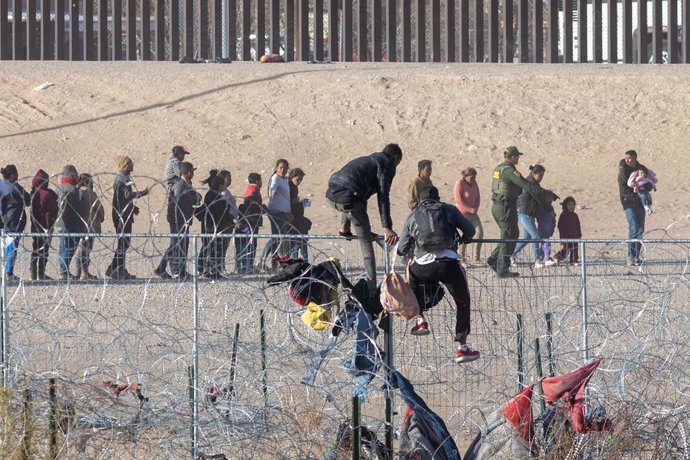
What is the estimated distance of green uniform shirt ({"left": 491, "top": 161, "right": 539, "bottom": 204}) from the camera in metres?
17.6

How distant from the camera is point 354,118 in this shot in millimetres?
26672

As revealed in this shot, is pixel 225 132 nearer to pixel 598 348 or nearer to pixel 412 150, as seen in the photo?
pixel 412 150

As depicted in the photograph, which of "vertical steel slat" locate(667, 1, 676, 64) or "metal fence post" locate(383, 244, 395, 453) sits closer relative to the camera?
"metal fence post" locate(383, 244, 395, 453)

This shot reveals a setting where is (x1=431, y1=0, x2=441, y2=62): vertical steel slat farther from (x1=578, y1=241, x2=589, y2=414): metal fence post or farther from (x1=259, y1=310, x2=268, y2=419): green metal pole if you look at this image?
(x1=578, y1=241, x2=589, y2=414): metal fence post

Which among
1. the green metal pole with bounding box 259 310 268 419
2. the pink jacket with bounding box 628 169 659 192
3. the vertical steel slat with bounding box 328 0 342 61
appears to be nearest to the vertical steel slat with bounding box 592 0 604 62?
the vertical steel slat with bounding box 328 0 342 61

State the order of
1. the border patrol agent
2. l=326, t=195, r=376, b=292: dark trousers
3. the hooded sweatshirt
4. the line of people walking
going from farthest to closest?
the border patrol agent < the hooded sweatshirt < the line of people walking < l=326, t=195, r=376, b=292: dark trousers

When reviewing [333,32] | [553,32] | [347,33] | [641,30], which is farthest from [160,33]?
[641,30]

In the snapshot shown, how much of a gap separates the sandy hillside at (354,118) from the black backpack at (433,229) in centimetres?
1298

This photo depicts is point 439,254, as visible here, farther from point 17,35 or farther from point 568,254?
point 17,35

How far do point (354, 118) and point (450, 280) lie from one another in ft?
57.3

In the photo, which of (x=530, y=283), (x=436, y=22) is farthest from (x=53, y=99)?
(x=530, y=283)

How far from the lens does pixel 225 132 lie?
86.3 feet

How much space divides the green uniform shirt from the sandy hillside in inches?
192

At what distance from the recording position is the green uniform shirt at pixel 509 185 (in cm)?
1762
